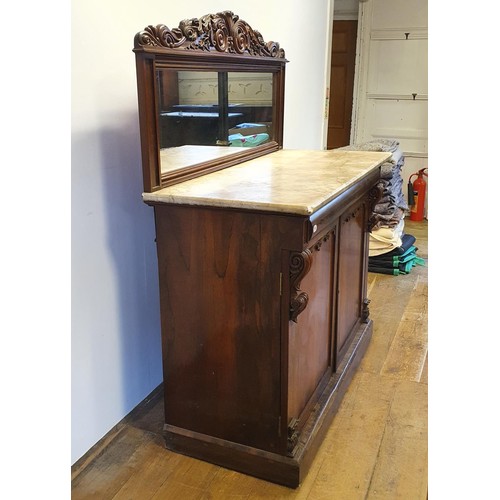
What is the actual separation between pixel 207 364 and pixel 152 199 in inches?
23.2

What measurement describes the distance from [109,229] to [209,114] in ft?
1.97

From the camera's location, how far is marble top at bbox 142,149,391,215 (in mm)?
1584

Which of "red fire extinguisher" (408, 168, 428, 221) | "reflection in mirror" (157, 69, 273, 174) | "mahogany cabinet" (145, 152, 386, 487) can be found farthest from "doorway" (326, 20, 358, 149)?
"mahogany cabinet" (145, 152, 386, 487)

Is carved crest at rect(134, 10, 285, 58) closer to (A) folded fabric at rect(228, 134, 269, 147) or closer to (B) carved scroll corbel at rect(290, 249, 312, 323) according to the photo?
(A) folded fabric at rect(228, 134, 269, 147)

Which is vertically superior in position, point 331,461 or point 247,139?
point 247,139

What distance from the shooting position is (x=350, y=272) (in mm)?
2451

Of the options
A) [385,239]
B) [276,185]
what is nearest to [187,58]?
[276,185]

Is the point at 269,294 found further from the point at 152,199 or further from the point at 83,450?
the point at 83,450

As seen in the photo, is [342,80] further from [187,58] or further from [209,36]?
[187,58]

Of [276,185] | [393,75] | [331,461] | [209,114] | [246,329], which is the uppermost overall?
[393,75]

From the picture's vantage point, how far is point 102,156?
5.99 feet

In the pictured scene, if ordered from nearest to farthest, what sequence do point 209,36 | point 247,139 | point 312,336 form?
point 209,36 < point 312,336 < point 247,139

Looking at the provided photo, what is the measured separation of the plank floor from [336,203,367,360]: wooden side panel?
0.85 feet
